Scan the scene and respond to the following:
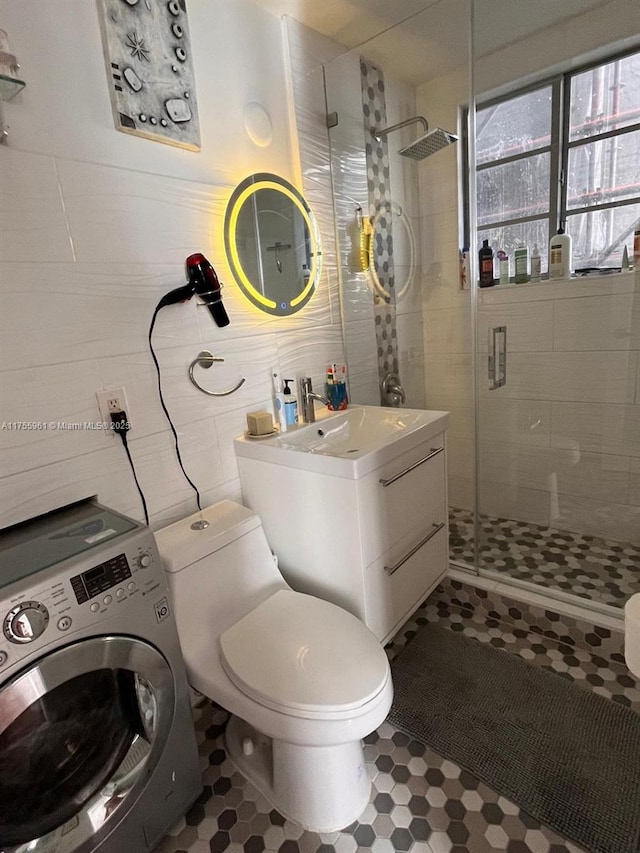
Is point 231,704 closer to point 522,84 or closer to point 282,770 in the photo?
point 282,770

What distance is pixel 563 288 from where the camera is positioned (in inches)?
81.8

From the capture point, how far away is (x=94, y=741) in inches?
40.0

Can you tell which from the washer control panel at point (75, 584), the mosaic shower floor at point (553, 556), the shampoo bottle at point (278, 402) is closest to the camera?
the washer control panel at point (75, 584)

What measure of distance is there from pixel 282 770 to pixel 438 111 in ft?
8.75

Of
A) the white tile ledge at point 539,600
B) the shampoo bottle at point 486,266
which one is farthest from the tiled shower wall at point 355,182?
the white tile ledge at point 539,600

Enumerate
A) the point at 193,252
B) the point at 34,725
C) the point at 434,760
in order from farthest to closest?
the point at 193,252
the point at 434,760
the point at 34,725

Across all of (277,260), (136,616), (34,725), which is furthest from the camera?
(277,260)

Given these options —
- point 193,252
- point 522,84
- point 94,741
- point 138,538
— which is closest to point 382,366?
point 193,252

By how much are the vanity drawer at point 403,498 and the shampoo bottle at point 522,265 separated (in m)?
0.98

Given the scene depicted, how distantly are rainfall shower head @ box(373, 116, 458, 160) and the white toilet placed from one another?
1.84m

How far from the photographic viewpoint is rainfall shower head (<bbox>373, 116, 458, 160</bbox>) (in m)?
2.07

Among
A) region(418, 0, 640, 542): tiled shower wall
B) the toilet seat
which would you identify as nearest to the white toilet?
Result: the toilet seat

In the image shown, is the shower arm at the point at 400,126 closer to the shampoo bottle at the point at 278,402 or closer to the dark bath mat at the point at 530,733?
the shampoo bottle at the point at 278,402

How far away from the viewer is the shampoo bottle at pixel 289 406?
1761 mm
